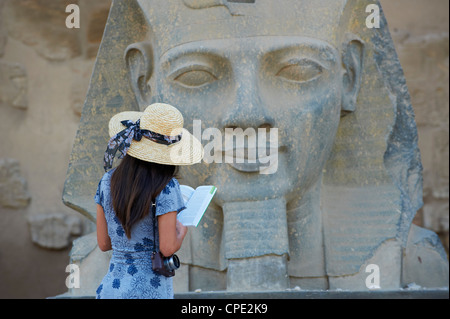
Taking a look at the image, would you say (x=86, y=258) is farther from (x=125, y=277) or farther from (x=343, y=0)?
(x=343, y=0)

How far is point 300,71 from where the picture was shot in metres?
3.40

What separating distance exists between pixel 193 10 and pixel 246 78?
1.20 ft

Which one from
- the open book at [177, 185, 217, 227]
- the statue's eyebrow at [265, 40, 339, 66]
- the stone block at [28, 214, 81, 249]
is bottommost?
the open book at [177, 185, 217, 227]

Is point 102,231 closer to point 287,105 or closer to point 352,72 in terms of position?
point 287,105

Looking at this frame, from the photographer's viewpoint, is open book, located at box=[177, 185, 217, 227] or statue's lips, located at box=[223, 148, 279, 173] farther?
statue's lips, located at box=[223, 148, 279, 173]

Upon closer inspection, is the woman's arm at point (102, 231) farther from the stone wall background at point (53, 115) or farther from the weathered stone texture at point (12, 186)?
the weathered stone texture at point (12, 186)

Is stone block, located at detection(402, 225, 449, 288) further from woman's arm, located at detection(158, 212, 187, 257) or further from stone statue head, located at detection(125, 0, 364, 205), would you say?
woman's arm, located at detection(158, 212, 187, 257)

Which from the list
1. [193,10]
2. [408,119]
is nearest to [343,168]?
[408,119]

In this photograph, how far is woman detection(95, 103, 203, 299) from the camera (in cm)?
243

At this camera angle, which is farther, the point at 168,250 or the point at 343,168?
the point at 343,168

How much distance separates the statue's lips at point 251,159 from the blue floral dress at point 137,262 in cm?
83

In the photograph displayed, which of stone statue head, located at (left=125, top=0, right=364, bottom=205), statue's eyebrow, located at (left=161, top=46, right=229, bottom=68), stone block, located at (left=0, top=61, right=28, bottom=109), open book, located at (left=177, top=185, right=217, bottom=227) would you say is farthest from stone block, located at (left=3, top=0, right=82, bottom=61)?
open book, located at (left=177, top=185, right=217, bottom=227)

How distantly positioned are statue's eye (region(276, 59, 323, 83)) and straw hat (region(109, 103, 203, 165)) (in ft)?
2.98

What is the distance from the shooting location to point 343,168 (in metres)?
3.73
